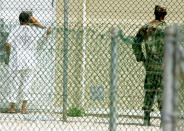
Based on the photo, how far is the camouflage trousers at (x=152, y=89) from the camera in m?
7.48

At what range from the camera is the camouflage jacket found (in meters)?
7.38

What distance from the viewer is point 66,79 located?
8094 mm

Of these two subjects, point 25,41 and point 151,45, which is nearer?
point 151,45

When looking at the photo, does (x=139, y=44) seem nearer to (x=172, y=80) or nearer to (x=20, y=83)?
(x=20, y=83)

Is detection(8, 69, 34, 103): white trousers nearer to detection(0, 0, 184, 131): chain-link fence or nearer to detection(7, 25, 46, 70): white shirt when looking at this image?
detection(0, 0, 184, 131): chain-link fence

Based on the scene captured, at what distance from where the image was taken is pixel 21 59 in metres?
8.50

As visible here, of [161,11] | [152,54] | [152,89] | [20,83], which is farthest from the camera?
[20,83]

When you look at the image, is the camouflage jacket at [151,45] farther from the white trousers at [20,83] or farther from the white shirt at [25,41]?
the white trousers at [20,83]

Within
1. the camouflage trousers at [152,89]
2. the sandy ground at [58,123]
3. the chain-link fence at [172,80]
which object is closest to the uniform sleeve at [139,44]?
the camouflage trousers at [152,89]

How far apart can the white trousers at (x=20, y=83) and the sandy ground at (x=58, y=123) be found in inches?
12.2

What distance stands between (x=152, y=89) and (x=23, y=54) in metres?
2.02

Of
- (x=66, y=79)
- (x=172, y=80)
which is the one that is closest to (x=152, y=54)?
(x=66, y=79)

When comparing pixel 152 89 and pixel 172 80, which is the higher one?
pixel 172 80

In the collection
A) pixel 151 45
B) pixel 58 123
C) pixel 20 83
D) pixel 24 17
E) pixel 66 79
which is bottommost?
pixel 58 123
